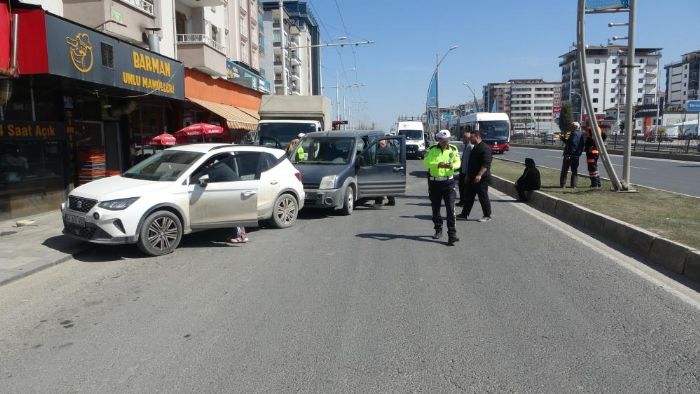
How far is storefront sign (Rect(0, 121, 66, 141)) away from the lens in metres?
10.8

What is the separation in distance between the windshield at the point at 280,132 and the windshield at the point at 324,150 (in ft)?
16.6

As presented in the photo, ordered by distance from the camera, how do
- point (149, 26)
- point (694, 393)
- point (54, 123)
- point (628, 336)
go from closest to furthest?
point (694, 393), point (628, 336), point (54, 123), point (149, 26)

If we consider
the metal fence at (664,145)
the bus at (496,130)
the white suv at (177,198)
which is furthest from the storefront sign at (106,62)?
the metal fence at (664,145)

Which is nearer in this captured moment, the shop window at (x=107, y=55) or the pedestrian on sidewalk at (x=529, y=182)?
the shop window at (x=107, y=55)

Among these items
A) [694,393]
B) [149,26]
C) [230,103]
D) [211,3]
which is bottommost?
[694,393]

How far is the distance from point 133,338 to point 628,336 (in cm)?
417

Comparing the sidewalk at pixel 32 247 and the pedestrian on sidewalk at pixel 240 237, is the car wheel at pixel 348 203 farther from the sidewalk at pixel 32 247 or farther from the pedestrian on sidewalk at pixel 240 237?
the sidewalk at pixel 32 247

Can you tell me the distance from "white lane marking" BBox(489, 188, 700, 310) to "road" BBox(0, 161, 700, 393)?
43mm

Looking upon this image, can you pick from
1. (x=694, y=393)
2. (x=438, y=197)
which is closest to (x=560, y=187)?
(x=438, y=197)

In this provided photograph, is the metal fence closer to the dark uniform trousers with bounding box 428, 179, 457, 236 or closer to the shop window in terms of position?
the dark uniform trousers with bounding box 428, 179, 457, 236

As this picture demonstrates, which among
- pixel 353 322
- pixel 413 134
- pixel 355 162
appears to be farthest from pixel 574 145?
pixel 413 134

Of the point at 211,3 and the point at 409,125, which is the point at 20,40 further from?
the point at 409,125

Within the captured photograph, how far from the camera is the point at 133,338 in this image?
464cm

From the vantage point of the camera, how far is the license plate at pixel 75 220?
7.60m
